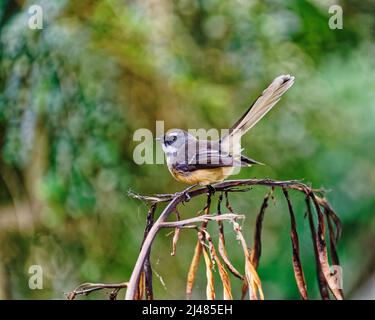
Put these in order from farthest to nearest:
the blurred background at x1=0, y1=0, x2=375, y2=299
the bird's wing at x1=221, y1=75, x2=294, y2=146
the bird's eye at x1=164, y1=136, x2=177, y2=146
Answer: the blurred background at x1=0, y1=0, x2=375, y2=299 < the bird's eye at x1=164, y1=136, x2=177, y2=146 < the bird's wing at x1=221, y1=75, x2=294, y2=146

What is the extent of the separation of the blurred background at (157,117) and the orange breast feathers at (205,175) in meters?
0.23

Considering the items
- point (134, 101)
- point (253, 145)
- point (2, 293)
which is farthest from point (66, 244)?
point (253, 145)

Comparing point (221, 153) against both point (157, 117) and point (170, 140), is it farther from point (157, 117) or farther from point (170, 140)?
point (157, 117)

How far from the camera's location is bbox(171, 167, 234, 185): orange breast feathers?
1126 mm

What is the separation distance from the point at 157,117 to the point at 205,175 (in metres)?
0.34

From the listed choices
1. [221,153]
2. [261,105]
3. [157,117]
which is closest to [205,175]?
[221,153]

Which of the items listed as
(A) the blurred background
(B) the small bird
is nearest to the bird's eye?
(B) the small bird

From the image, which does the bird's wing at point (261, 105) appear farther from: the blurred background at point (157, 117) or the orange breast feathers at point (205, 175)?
the blurred background at point (157, 117)

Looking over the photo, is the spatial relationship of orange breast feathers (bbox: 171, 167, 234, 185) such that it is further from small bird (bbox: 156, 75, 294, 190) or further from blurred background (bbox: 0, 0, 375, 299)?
blurred background (bbox: 0, 0, 375, 299)

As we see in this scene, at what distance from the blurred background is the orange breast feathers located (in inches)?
8.9

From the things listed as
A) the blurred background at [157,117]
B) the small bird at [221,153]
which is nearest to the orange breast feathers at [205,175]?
the small bird at [221,153]

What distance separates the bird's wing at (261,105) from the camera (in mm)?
1075

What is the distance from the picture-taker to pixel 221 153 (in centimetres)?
112

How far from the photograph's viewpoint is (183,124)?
140cm
